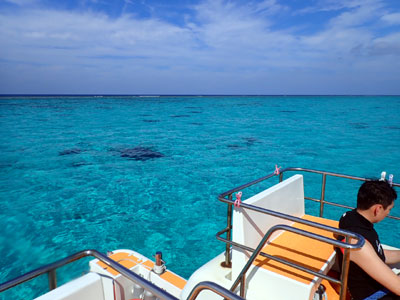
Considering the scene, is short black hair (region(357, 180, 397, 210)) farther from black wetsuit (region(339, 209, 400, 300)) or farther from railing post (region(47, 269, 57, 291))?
railing post (region(47, 269, 57, 291))

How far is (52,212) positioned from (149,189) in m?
3.62

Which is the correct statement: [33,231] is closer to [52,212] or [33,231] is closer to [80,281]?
[52,212]

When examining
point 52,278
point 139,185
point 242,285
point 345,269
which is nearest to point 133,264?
point 242,285

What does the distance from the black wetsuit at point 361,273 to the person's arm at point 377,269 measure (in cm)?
16

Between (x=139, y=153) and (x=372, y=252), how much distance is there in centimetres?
1545

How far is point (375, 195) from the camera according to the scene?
8.36 feet

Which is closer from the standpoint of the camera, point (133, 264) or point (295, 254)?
point (295, 254)

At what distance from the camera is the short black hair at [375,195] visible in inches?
100

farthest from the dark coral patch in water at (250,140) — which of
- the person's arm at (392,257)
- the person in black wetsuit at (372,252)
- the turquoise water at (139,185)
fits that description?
the person in black wetsuit at (372,252)

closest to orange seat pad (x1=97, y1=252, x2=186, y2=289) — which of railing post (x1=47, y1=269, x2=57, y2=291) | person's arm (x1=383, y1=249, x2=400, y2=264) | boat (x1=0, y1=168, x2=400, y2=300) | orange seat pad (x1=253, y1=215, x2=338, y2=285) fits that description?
boat (x1=0, y1=168, x2=400, y2=300)

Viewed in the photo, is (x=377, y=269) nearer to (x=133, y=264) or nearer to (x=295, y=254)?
(x=295, y=254)

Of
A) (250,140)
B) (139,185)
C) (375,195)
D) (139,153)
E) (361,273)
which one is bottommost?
(139,185)

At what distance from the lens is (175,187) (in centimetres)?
1162

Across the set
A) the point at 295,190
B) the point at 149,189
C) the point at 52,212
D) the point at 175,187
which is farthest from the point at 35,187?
the point at 295,190
